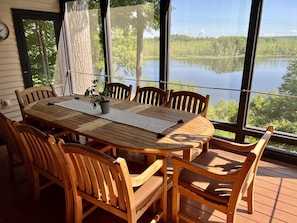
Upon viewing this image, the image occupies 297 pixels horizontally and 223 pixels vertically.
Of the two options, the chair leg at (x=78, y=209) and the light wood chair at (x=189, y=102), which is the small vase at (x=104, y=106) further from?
the chair leg at (x=78, y=209)

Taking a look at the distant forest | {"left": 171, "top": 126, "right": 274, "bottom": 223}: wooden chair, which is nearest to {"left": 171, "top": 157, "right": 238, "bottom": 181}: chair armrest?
{"left": 171, "top": 126, "right": 274, "bottom": 223}: wooden chair

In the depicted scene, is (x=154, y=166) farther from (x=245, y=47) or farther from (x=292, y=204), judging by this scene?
(x=245, y=47)

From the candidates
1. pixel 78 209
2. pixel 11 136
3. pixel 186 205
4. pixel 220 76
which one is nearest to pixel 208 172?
pixel 186 205

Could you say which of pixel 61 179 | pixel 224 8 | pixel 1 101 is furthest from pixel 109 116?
pixel 1 101

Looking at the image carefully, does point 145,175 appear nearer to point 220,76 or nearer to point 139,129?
point 139,129

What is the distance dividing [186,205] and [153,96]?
147 centimetres

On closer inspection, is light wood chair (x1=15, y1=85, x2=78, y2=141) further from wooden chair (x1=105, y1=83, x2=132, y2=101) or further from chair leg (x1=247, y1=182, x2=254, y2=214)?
chair leg (x1=247, y1=182, x2=254, y2=214)

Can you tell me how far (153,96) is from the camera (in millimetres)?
3021

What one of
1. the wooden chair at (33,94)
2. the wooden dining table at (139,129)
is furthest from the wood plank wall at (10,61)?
the wooden dining table at (139,129)

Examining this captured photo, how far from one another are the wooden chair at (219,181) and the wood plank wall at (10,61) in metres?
3.86

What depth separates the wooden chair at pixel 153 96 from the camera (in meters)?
2.92

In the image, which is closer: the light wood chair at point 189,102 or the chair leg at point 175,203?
the chair leg at point 175,203

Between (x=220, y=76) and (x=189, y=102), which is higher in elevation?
(x=220, y=76)

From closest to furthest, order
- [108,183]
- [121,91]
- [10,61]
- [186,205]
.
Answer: [108,183], [186,205], [121,91], [10,61]
